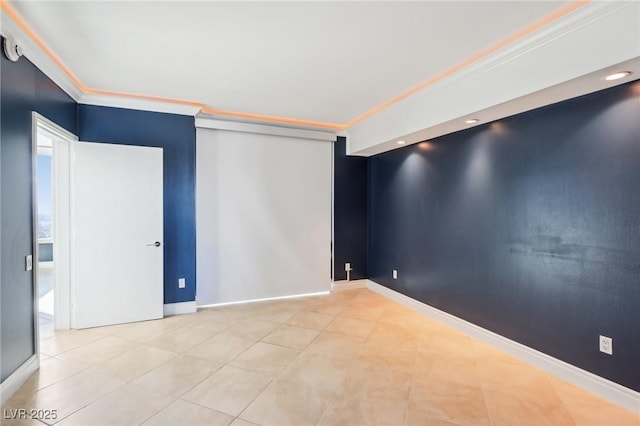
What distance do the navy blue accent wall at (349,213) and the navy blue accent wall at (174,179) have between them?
2177 millimetres

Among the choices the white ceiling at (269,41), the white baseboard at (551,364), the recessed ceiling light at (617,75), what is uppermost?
the white ceiling at (269,41)

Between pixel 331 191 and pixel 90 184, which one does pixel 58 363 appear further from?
pixel 331 191

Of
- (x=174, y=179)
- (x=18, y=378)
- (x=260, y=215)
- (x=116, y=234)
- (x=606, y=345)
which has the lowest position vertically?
(x=18, y=378)

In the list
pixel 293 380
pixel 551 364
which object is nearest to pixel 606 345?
pixel 551 364

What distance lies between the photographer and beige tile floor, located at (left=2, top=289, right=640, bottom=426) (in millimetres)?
2041

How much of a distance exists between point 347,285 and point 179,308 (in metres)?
2.53

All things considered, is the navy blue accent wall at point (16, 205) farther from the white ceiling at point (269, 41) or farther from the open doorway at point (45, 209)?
the open doorway at point (45, 209)

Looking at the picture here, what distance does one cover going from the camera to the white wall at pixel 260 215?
4285 mm

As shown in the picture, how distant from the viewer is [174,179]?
13.1 ft

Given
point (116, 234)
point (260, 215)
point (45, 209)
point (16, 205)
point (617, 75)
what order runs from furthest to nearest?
point (45, 209) → point (260, 215) → point (116, 234) → point (16, 205) → point (617, 75)

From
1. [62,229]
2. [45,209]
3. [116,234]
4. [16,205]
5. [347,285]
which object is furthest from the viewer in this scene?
[45,209]

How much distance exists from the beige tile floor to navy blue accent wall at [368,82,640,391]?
359 mm

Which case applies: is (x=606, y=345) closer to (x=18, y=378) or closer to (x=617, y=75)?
(x=617, y=75)

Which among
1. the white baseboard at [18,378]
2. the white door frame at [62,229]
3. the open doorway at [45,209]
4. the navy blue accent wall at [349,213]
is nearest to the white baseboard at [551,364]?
the navy blue accent wall at [349,213]
